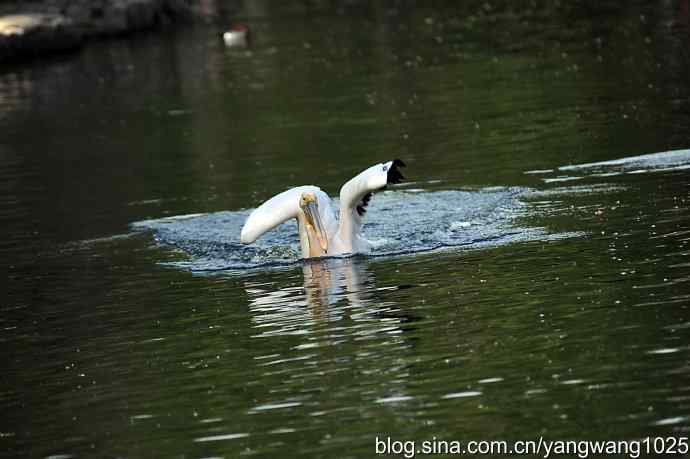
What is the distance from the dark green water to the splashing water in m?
0.20

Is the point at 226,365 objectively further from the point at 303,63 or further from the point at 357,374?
the point at 303,63

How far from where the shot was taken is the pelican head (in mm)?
15805

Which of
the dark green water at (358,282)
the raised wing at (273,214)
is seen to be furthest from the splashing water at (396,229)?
the raised wing at (273,214)

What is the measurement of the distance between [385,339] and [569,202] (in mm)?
5951

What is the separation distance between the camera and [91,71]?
42188 mm

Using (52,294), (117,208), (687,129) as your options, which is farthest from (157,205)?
(687,129)

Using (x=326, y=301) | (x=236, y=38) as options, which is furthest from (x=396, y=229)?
(x=236, y=38)

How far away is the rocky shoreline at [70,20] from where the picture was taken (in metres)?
47.2

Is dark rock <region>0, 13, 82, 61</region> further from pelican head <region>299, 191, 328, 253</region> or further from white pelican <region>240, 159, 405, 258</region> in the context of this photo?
pelican head <region>299, 191, 328, 253</region>

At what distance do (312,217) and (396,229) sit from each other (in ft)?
6.41

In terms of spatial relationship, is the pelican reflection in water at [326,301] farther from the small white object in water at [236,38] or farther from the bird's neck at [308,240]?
the small white object in water at [236,38]

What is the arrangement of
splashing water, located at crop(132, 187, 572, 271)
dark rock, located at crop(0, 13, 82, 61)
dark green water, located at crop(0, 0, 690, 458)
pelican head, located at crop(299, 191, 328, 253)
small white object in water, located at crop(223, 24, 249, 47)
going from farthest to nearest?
dark rock, located at crop(0, 13, 82, 61)
small white object in water, located at crop(223, 24, 249, 47)
splashing water, located at crop(132, 187, 572, 271)
pelican head, located at crop(299, 191, 328, 253)
dark green water, located at crop(0, 0, 690, 458)

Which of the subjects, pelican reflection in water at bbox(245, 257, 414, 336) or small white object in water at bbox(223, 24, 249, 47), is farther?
small white object in water at bbox(223, 24, 249, 47)

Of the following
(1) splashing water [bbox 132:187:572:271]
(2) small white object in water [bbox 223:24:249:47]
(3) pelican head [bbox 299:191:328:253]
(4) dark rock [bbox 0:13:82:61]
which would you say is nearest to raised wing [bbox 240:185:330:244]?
(3) pelican head [bbox 299:191:328:253]
